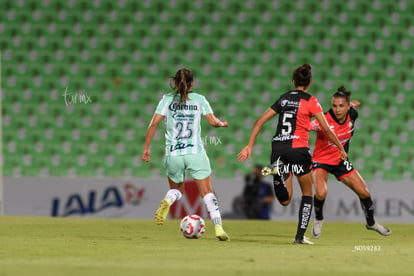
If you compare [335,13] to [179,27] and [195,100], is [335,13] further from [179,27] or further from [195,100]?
[195,100]

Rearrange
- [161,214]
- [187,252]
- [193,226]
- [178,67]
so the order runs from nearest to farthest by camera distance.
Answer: [187,252] → [161,214] → [193,226] → [178,67]

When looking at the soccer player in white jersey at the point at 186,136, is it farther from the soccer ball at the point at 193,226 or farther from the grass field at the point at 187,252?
the grass field at the point at 187,252

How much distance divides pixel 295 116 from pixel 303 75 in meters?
0.39

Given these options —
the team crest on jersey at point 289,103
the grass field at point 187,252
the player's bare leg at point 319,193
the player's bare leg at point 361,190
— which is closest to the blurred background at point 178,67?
the grass field at point 187,252

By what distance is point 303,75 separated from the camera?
28.9 feet

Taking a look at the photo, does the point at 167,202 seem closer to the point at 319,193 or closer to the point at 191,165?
the point at 191,165

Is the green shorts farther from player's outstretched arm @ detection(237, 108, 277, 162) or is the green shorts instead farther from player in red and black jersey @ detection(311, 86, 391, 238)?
player in red and black jersey @ detection(311, 86, 391, 238)

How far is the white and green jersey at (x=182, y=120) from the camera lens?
29.8 ft

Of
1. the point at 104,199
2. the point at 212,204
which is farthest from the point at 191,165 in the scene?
the point at 104,199

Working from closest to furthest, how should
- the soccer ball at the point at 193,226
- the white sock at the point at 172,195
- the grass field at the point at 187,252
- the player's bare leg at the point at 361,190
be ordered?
the grass field at the point at 187,252 < the white sock at the point at 172,195 < the soccer ball at the point at 193,226 < the player's bare leg at the point at 361,190

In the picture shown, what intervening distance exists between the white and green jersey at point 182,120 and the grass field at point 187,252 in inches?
36.3

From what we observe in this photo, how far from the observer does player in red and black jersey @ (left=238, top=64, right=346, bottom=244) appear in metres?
8.80

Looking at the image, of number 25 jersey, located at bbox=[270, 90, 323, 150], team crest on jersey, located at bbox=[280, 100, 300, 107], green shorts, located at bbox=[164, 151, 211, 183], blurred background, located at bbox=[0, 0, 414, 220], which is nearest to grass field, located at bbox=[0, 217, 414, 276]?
green shorts, located at bbox=[164, 151, 211, 183]

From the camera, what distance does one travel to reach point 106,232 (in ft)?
35.4
